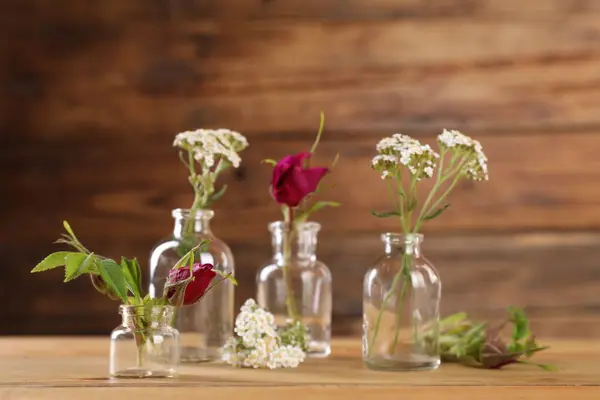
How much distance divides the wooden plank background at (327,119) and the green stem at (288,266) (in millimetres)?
634

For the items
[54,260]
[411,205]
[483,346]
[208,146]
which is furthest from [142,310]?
[483,346]

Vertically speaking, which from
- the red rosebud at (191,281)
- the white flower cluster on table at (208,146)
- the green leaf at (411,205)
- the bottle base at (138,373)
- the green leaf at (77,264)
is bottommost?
the bottle base at (138,373)

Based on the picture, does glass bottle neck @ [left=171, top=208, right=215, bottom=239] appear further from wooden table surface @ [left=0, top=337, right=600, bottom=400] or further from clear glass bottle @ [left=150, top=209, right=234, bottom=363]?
wooden table surface @ [left=0, top=337, right=600, bottom=400]

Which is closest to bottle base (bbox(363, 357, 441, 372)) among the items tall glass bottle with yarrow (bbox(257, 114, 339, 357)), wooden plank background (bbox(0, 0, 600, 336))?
tall glass bottle with yarrow (bbox(257, 114, 339, 357))

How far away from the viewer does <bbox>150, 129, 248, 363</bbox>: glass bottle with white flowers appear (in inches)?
44.1

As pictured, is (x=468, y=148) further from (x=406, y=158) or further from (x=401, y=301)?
(x=401, y=301)

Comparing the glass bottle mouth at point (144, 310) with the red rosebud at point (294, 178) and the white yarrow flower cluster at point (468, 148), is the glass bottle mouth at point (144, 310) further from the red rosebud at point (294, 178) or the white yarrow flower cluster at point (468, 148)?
the white yarrow flower cluster at point (468, 148)

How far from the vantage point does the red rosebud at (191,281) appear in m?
0.97

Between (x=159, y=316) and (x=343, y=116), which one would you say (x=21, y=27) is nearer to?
(x=343, y=116)

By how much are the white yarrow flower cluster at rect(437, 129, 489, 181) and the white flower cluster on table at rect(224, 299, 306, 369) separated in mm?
318

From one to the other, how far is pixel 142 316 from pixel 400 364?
0.34m

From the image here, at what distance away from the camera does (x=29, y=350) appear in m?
1.27

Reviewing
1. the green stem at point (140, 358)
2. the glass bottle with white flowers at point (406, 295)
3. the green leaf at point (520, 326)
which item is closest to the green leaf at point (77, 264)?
the green stem at point (140, 358)

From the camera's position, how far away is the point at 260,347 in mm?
1084
